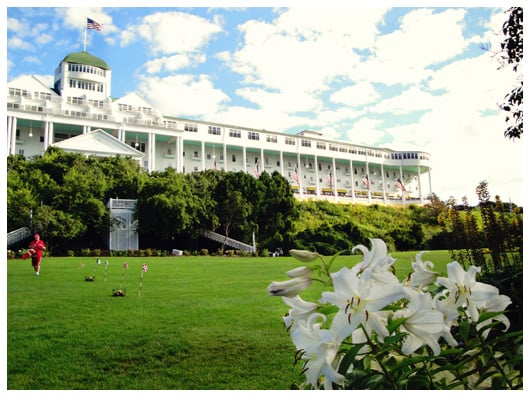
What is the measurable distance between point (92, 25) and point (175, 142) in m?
11.6

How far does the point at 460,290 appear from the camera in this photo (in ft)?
1.96

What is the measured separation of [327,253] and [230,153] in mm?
11855

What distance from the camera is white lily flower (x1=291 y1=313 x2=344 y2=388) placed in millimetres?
516

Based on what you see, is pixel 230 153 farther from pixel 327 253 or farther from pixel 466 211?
pixel 466 211

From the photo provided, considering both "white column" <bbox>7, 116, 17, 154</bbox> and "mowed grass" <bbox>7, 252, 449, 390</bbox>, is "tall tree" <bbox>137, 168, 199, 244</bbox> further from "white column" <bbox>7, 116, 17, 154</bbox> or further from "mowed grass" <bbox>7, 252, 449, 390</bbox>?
"white column" <bbox>7, 116, 17, 154</bbox>

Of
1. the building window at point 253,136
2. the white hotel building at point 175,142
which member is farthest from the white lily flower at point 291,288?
the building window at point 253,136

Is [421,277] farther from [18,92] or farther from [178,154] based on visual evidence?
[178,154]

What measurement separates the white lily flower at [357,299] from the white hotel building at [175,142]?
3858 millimetres

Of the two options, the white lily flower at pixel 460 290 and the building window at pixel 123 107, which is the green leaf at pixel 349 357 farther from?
the building window at pixel 123 107

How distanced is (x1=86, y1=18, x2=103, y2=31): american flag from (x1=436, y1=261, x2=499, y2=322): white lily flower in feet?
8.48

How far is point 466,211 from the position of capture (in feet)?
9.62

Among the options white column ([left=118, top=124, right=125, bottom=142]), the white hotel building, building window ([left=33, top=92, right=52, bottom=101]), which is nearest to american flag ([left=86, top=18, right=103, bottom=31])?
the white hotel building

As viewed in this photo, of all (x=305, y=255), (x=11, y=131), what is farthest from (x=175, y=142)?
(x=305, y=255)

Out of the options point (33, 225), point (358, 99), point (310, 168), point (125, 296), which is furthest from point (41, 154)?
point (310, 168)
